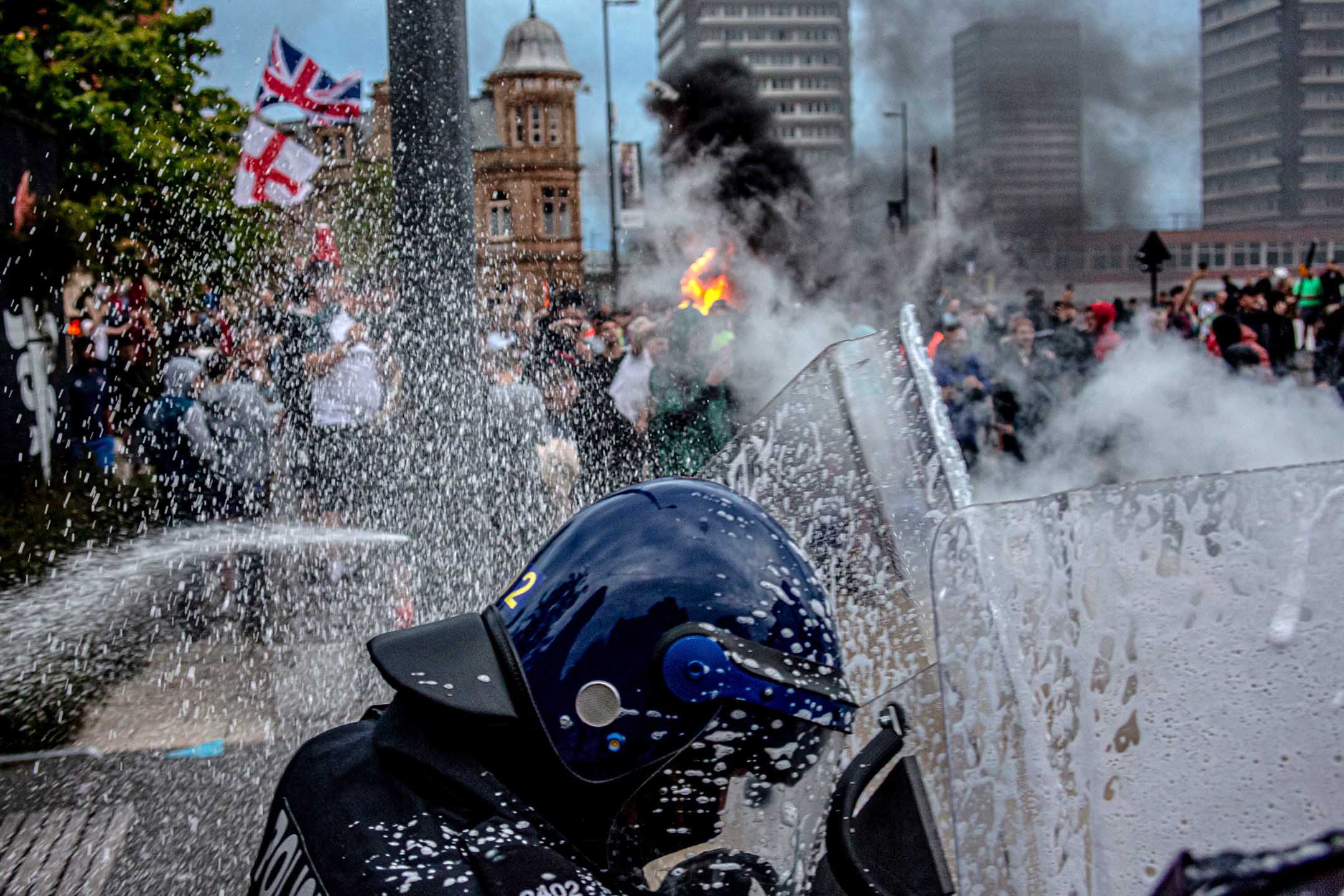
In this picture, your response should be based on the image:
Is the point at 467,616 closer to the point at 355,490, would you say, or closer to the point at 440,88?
the point at 440,88

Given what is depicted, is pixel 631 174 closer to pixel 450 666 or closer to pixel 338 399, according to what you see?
pixel 338 399

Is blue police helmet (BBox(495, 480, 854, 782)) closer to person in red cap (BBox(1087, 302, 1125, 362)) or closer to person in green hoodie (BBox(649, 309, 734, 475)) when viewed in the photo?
person in green hoodie (BBox(649, 309, 734, 475))

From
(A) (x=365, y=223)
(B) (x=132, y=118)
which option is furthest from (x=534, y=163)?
(A) (x=365, y=223)

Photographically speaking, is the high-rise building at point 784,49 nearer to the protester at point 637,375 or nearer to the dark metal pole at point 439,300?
the protester at point 637,375

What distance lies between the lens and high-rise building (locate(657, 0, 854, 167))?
27688 millimetres

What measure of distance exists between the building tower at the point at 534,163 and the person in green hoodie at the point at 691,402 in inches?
130

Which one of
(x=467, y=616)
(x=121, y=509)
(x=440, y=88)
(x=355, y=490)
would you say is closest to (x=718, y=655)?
(x=467, y=616)

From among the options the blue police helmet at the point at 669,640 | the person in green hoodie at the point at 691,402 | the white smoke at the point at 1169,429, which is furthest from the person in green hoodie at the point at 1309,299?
the blue police helmet at the point at 669,640

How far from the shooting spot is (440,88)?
162 inches

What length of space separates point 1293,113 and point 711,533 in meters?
20.1

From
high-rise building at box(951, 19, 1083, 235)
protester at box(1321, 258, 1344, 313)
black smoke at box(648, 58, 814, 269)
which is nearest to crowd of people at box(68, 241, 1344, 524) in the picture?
protester at box(1321, 258, 1344, 313)

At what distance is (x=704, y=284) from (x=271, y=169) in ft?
35.9

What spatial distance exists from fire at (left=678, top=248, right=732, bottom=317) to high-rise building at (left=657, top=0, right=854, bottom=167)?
7.13 meters

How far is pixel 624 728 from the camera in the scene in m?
1.47
